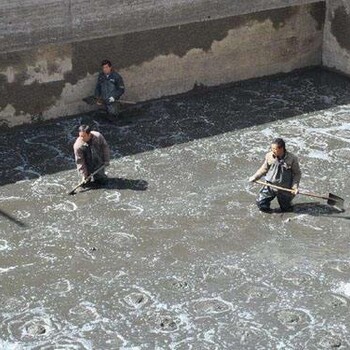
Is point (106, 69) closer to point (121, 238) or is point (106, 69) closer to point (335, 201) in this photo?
point (121, 238)

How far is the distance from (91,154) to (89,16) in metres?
3.00

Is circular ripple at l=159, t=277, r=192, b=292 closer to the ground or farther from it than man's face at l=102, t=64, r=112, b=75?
closer to the ground

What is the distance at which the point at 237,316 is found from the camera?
8.95 metres

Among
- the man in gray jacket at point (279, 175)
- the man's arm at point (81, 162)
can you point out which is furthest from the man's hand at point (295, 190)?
the man's arm at point (81, 162)

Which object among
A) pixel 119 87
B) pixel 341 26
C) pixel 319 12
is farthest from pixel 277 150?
pixel 319 12

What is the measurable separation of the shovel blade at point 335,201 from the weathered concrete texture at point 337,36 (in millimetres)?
5641

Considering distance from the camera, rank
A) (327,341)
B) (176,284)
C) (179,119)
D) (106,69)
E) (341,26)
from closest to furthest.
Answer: (327,341) < (176,284) < (106,69) < (179,119) < (341,26)

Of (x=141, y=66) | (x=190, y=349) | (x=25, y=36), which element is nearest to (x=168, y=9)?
(x=141, y=66)

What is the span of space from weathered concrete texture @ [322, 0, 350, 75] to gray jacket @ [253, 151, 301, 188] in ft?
19.4

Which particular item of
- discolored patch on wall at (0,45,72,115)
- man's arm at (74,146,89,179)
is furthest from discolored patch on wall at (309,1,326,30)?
man's arm at (74,146,89,179)

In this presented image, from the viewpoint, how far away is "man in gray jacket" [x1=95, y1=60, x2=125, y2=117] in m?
13.7

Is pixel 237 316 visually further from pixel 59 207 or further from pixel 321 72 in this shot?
pixel 321 72

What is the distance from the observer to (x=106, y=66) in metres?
13.6

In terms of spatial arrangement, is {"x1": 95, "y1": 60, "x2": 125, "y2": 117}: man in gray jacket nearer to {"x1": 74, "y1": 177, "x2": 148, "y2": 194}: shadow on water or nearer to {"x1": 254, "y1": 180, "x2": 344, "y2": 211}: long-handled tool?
{"x1": 74, "y1": 177, "x2": 148, "y2": 194}: shadow on water
